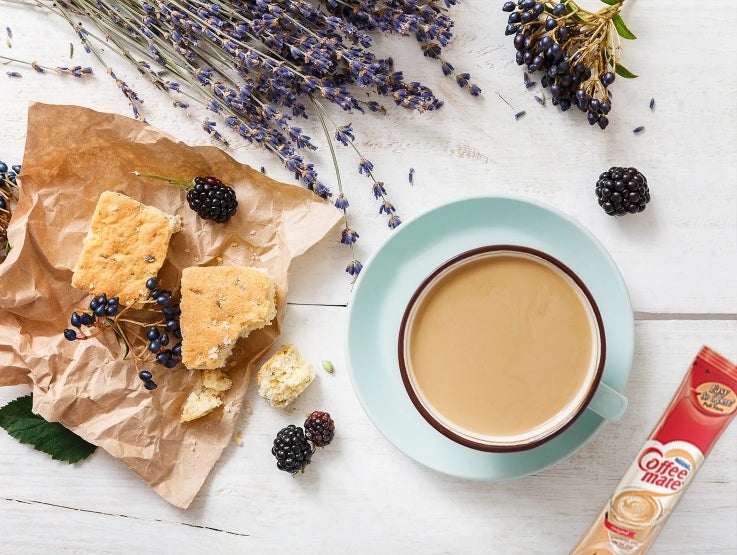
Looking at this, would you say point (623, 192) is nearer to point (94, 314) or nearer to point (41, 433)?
point (94, 314)

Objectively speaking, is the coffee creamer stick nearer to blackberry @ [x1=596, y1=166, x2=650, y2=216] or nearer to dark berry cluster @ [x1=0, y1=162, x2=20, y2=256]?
blackberry @ [x1=596, y1=166, x2=650, y2=216]

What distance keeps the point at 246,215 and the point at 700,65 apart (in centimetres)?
114

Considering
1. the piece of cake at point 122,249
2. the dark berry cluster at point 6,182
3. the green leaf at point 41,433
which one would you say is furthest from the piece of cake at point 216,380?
the dark berry cluster at point 6,182

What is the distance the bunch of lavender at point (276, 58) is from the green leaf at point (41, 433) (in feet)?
2.59

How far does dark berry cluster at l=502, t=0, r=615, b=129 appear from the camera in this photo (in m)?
1.53

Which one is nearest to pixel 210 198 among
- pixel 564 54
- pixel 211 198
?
pixel 211 198

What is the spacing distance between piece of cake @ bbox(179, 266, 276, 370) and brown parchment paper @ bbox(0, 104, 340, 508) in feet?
0.25

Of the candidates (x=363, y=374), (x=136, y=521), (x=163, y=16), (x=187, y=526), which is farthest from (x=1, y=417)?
(x=163, y=16)

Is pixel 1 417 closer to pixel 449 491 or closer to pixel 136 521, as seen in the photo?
pixel 136 521

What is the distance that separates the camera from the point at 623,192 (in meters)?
1.57

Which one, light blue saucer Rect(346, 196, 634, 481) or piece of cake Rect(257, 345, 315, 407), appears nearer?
light blue saucer Rect(346, 196, 634, 481)

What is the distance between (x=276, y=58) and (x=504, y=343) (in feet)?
2.81

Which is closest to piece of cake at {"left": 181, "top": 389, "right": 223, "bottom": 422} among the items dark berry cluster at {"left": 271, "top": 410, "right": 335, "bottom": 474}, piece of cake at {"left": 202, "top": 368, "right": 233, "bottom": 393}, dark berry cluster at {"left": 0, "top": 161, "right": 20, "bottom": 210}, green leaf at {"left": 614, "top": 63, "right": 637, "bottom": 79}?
piece of cake at {"left": 202, "top": 368, "right": 233, "bottom": 393}

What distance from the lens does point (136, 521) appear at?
175 cm
